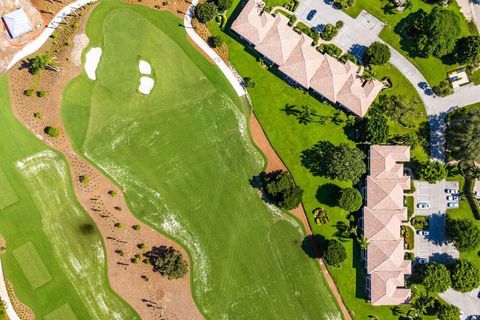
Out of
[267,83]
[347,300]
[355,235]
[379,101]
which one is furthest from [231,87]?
[347,300]

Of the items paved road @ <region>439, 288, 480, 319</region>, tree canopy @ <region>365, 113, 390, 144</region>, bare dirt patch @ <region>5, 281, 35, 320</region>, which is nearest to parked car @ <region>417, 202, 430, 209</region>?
tree canopy @ <region>365, 113, 390, 144</region>

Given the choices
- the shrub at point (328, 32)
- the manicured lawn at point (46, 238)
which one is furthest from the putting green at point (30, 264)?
the shrub at point (328, 32)

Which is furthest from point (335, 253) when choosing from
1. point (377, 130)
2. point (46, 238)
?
point (46, 238)

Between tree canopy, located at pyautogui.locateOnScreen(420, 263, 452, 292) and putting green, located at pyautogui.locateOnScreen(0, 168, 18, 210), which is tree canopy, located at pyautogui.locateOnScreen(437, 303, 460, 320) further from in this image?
putting green, located at pyautogui.locateOnScreen(0, 168, 18, 210)

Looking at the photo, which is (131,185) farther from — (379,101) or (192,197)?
(379,101)

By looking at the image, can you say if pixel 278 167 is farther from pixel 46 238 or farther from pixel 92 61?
pixel 46 238
